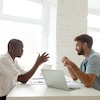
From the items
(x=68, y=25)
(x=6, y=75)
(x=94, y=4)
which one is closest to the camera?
(x=6, y=75)

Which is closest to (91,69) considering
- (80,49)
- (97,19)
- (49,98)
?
(80,49)

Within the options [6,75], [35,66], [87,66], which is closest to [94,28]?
[87,66]

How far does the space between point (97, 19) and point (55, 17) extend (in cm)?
137

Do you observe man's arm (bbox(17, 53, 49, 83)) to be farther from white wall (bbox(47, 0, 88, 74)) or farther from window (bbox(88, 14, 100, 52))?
window (bbox(88, 14, 100, 52))

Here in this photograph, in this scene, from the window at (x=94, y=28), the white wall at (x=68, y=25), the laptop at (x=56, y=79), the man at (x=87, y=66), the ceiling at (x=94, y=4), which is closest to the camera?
the laptop at (x=56, y=79)

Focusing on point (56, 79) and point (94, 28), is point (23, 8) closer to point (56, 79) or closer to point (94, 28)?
point (94, 28)

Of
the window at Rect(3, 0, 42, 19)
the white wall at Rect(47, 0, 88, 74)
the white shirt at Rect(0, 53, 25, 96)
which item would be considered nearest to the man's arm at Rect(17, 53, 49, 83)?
the white shirt at Rect(0, 53, 25, 96)

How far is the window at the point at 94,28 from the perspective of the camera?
157 inches

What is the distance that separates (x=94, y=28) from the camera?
4023 millimetres

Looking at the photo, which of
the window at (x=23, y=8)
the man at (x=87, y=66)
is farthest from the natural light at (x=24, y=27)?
the man at (x=87, y=66)

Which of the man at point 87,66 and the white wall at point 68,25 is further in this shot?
the white wall at point 68,25

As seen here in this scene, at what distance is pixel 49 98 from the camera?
44.3 inches

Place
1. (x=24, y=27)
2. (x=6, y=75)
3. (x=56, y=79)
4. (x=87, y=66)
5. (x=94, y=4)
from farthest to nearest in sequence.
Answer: (x=94, y=4)
(x=24, y=27)
(x=87, y=66)
(x=6, y=75)
(x=56, y=79)

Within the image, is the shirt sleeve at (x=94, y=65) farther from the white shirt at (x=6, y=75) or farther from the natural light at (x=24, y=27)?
the natural light at (x=24, y=27)
